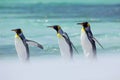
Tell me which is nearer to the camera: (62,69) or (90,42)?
(62,69)

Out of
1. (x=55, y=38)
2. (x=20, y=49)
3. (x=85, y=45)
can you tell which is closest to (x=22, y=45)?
(x=20, y=49)

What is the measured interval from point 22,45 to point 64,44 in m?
0.31

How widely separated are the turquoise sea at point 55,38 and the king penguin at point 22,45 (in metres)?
0.03

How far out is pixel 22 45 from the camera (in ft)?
8.82

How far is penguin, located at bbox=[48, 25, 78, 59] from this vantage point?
8.57ft

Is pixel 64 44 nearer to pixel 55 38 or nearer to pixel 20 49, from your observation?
pixel 55 38

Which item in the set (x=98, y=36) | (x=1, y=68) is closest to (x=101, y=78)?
(x=98, y=36)

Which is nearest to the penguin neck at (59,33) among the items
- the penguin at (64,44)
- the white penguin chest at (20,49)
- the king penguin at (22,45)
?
the penguin at (64,44)

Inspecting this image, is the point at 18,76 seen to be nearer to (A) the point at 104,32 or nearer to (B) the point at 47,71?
(B) the point at 47,71

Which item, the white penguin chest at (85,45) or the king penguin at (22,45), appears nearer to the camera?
the king penguin at (22,45)

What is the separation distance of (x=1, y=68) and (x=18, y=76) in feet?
0.44

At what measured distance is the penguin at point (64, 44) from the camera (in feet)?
8.57

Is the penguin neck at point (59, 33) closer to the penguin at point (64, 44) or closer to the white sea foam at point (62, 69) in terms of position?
the penguin at point (64, 44)

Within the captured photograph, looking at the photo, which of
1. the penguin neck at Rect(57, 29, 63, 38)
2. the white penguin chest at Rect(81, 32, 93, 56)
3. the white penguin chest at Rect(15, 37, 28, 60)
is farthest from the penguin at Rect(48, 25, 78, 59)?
the white penguin chest at Rect(15, 37, 28, 60)
